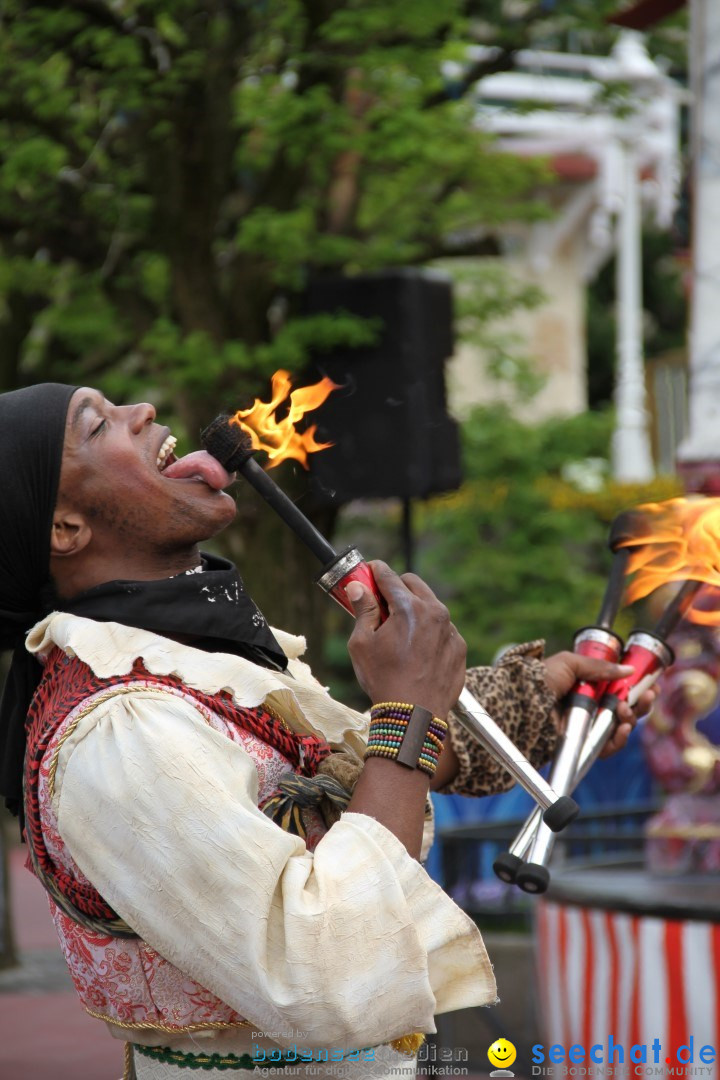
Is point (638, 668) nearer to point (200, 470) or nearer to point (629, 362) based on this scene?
point (200, 470)

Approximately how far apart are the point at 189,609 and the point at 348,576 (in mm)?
244

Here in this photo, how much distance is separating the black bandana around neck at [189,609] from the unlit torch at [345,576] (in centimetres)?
14

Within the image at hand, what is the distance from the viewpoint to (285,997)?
1.67 meters

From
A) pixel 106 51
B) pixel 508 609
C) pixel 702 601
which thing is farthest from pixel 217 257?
pixel 702 601

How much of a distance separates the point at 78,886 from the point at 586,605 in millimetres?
9666

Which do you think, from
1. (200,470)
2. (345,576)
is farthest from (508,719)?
(200,470)

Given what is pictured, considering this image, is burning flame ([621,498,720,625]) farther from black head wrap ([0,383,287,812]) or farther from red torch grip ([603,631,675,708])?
black head wrap ([0,383,287,812])

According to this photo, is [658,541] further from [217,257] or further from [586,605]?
[586,605]

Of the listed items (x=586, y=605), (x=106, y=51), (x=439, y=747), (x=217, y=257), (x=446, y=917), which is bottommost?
(x=586, y=605)

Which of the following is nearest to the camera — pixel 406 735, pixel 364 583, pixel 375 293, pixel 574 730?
pixel 406 735

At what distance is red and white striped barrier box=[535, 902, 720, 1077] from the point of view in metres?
3.52

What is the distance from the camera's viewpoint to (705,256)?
4152 mm

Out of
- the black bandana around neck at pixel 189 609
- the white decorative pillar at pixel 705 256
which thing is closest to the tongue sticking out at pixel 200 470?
the black bandana around neck at pixel 189 609

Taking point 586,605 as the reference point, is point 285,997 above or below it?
above
